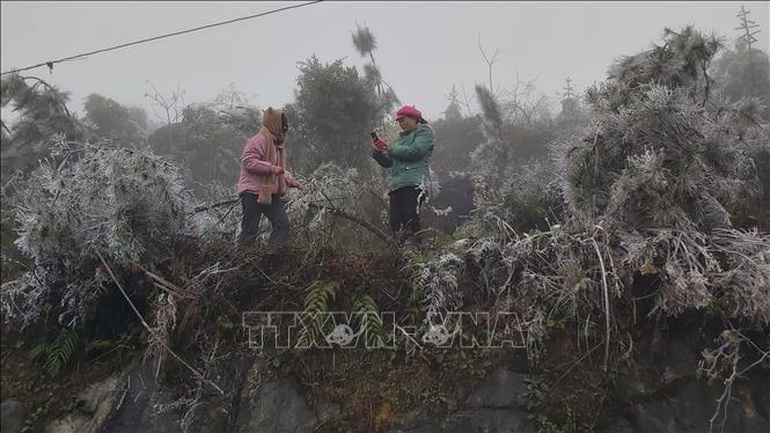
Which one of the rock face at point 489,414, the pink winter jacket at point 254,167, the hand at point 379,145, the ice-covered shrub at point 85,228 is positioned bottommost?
the rock face at point 489,414

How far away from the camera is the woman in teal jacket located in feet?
17.1

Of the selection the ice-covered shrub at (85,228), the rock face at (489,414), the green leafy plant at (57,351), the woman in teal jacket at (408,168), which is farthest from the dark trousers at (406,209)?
the green leafy plant at (57,351)

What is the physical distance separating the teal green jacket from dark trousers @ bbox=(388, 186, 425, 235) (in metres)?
0.07

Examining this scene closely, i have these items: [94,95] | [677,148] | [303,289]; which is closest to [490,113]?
[677,148]

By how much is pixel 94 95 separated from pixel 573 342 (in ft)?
61.4

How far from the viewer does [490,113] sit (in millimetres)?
12531

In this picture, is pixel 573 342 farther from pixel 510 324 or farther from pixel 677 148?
pixel 677 148

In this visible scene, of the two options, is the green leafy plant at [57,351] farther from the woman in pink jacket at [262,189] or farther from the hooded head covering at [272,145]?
the hooded head covering at [272,145]

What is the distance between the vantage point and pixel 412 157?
17.2 feet

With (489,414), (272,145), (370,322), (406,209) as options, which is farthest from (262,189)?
(489,414)

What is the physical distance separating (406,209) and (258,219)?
58.8 inches

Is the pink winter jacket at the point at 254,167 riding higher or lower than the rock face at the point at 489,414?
higher

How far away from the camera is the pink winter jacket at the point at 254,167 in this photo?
5023 mm

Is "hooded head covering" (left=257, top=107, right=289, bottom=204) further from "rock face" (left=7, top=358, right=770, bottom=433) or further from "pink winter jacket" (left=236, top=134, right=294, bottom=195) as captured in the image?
"rock face" (left=7, top=358, right=770, bottom=433)
